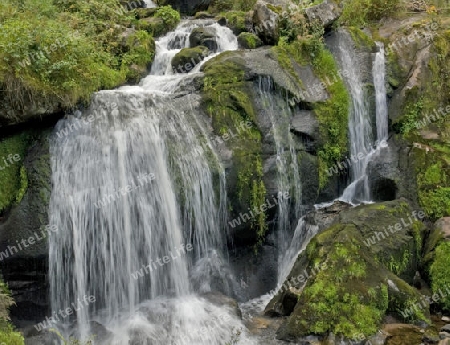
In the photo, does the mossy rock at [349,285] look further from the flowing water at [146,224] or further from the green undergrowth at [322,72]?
the green undergrowth at [322,72]

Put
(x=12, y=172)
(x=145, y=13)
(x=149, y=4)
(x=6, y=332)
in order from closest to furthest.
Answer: (x=6, y=332)
(x=12, y=172)
(x=145, y=13)
(x=149, y=4)

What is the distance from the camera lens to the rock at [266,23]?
11.8 meters

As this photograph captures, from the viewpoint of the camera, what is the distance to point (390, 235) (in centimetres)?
781

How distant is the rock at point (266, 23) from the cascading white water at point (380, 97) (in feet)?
Answer: 8.98

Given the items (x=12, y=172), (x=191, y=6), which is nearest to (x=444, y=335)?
(x=12, y=172)

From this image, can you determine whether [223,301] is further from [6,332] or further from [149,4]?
[149,4]

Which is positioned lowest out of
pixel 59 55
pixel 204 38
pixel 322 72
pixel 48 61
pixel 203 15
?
pixel 322 72

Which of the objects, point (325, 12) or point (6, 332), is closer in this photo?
point (6, 332)

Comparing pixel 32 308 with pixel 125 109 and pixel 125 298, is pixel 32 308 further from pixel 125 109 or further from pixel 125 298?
pixel 125 109

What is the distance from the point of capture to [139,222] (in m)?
7.82

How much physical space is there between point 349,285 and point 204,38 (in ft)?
28.2

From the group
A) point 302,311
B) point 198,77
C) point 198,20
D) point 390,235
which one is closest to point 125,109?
point 198,77

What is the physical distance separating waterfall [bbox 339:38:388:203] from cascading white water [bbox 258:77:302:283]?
156cm

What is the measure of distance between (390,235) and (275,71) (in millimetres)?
4370
